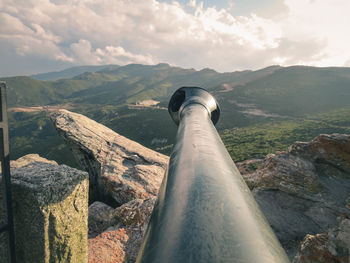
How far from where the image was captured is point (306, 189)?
6.13 metres

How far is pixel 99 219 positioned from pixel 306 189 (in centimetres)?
713

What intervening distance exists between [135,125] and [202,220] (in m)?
84.5

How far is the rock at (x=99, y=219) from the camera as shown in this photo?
6.84 m

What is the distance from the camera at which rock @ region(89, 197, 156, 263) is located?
5102 millimetres

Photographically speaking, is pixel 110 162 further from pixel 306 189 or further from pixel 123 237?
pixel 306 189

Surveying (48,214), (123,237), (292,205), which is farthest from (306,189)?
(48,214)

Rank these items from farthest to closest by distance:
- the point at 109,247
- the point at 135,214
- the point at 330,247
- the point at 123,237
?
the point at 135,214
the point at 123,237
the point at 109,247
the point at 330,247

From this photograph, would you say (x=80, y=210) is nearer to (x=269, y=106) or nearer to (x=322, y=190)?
(x=322, y=190)

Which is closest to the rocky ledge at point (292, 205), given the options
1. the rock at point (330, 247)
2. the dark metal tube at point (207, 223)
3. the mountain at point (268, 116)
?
the rock at point (330, 247)

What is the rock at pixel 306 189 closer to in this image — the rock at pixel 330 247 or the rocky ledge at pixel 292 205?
the rocky ledge at pixel 292 205

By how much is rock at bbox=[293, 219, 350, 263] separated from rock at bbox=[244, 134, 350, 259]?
1688mm

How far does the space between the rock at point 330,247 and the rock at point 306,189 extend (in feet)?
5.54

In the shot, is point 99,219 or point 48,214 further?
point 99,219

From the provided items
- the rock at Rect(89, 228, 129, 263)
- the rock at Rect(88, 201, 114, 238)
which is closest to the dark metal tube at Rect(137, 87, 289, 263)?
the rock at Rect(89, 228, 129, 263)
